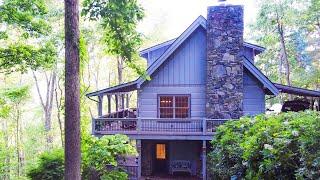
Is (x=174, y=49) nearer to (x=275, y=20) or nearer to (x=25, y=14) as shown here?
(x=25, y=14)

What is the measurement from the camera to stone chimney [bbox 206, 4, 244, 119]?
17.2 metres

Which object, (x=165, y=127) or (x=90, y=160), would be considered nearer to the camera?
(x=90, y=160)

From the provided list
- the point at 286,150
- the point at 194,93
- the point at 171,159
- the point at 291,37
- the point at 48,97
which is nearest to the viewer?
the point at 286,150

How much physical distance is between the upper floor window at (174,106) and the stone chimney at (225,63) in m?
1.18

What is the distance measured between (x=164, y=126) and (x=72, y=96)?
390 inches

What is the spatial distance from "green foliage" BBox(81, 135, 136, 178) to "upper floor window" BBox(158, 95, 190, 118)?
18.4 ft

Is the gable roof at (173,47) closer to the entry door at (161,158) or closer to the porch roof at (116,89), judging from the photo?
the porch roof at (116,89)

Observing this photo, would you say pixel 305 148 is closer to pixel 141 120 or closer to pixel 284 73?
pixel 141 120

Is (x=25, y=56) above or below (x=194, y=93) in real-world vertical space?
above

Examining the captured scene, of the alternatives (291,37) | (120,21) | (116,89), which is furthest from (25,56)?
(291,37)

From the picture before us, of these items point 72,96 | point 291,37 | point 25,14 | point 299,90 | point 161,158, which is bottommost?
point 161,158

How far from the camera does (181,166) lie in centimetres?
1811

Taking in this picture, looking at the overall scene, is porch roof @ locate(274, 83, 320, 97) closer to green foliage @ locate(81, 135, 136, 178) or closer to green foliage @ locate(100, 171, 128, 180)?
green foliage @ locate(81, 135, 136, 178)

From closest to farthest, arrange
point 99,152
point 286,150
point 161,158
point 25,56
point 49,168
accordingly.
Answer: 1. point 286,150
2. point 49,168
3. point 99,152
4. point 25,56
5. point 161,158
